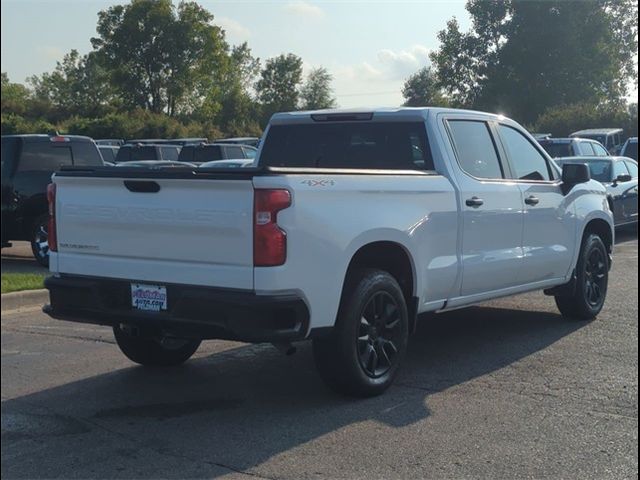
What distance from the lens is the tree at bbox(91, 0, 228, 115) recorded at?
15.2 feet

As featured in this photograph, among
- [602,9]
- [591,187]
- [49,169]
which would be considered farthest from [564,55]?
[49,169]

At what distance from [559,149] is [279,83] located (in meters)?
13.8

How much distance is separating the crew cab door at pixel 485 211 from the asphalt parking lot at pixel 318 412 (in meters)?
0.72

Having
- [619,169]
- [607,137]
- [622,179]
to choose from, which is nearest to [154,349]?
[622,179]

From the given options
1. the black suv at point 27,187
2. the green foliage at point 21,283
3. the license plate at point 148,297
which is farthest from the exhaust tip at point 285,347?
the black suv at point 27,187

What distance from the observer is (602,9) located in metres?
8.85

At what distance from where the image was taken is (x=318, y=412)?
19.8 ft

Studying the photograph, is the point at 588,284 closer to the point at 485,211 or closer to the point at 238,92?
the point at 485,211

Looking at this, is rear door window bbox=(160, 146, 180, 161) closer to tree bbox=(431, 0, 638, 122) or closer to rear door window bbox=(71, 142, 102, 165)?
rear door window bbox=(71, 142, 102, 165)

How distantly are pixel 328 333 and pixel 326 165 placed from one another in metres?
2.09

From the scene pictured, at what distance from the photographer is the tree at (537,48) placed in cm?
814

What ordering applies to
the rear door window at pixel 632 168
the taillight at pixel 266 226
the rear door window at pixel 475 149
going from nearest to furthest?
the taillight at pixel 266 226
the rear door window at pixel 475 149
the rear door window at pixel 632 168

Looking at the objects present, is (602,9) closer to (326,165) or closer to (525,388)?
(326,165)

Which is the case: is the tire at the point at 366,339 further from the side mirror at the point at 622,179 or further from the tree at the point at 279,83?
the side mirror at the point at 622,179
